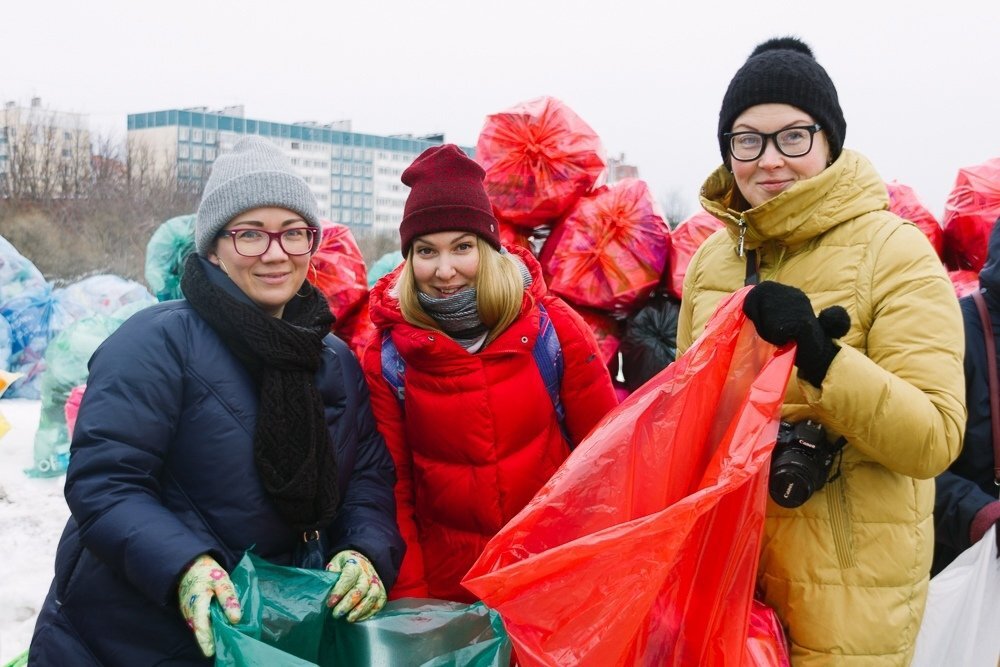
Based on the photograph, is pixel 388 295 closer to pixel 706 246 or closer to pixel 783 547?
pixel 706 246

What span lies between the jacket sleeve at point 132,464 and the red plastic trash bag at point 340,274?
9.13ft

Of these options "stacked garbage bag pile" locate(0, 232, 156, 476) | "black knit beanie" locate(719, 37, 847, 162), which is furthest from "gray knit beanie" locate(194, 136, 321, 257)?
"stacked garbage bag pile" locate(0, 232, 156, 476)

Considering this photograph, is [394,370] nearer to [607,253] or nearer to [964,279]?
[607,253]

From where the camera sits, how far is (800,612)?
5.66 feet

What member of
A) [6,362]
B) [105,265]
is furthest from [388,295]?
[105,265]

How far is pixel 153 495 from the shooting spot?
1702 mm

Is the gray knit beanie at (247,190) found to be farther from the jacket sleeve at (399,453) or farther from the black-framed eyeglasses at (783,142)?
the black-framed eyeglasses at (783,142)

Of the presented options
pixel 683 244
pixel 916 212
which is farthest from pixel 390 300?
pixel 916 212

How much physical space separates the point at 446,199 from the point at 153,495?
1.07m

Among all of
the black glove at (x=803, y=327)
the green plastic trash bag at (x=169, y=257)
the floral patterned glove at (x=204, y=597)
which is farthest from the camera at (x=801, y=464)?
the green plastic trash bag at (x=169, y=257)

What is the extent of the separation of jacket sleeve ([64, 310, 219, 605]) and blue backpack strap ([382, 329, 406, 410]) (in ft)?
2.19

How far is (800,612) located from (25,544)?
467cm

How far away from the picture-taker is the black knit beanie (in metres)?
1.82

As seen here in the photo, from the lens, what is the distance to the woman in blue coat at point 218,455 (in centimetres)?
165
